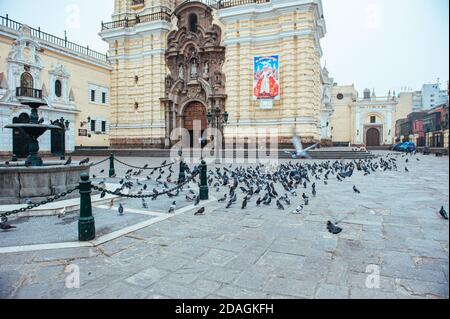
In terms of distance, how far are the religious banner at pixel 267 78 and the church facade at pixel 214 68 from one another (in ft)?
0.26

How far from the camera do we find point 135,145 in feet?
94.3

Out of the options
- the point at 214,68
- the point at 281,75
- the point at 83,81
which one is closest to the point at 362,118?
the point at 281,75

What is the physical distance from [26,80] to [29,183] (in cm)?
2137

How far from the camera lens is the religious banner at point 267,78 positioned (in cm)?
2320

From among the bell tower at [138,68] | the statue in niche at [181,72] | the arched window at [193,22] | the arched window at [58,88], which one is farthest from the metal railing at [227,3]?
the arched window at [58,88]

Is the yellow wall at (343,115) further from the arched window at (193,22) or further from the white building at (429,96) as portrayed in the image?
the white building at (429,96)

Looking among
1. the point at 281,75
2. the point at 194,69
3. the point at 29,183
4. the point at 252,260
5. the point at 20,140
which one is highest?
the point at 194,69

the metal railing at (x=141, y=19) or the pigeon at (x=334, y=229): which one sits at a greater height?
the metal railing at (x=141, y=19)

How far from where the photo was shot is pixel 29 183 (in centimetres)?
638

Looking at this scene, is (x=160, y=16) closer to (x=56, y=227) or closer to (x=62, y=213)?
(x=62, y=213)
